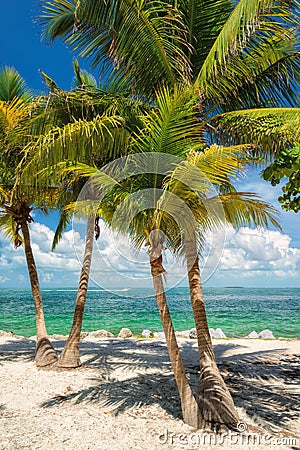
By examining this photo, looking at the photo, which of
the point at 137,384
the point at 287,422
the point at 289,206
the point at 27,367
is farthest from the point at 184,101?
the point at 27,367

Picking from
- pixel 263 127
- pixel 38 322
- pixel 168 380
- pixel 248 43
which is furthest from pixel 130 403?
pixel 248 43

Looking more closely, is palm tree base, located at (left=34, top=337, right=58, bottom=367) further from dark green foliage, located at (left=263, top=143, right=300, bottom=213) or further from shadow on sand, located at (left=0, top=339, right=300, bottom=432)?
dark green foliage, located at (left=263, top=143, right=300, bottom=213)

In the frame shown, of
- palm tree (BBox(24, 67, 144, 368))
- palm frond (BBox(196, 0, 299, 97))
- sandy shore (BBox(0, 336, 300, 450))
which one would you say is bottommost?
sandy shore (BBox(0, 336, 300, 450))

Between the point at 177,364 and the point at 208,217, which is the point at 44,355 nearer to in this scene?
the point at 177,364

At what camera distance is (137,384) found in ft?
22.9

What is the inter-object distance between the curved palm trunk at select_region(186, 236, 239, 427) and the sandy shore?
0.27 m

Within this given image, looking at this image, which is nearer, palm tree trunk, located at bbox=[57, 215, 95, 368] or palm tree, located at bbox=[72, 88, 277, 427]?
palm tree, located at bbox=[72, 88, 277, 427]

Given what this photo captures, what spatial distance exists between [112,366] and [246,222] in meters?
4.39

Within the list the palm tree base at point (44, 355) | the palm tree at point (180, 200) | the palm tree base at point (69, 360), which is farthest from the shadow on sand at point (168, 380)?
the palm tree base at point (44, 355)

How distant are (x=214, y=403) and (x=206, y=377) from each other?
0.36 m

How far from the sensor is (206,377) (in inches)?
217

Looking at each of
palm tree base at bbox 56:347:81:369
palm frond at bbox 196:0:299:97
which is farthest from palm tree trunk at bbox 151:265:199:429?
palm tree base at bbox 56:347:81:369

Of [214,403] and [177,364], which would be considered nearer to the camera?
[214,403]

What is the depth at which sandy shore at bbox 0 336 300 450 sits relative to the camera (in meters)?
4.82
